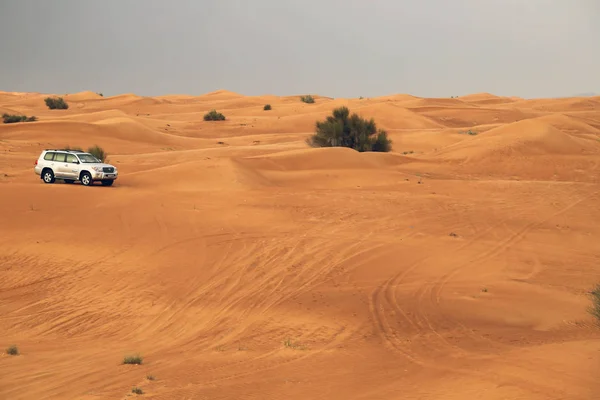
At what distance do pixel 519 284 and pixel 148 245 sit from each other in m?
8.59

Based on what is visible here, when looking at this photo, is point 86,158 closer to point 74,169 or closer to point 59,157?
point 74,169

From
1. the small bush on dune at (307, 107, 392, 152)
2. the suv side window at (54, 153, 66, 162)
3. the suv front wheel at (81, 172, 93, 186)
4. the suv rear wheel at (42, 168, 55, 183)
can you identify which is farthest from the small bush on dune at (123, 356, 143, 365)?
the small bush on dune at (307, 107, 392, 152)

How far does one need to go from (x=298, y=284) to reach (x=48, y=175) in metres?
14.4

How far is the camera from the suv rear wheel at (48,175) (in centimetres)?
2614

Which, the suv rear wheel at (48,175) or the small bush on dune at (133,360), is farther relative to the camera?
the suv rear wheel at (48,175)

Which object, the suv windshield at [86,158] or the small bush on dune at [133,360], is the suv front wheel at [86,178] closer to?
the suv windshield at [86,158]

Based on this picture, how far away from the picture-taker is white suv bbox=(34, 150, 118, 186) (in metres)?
25.3

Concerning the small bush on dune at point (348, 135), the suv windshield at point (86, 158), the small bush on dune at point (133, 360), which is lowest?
the small bush on dune at point (133, 360)

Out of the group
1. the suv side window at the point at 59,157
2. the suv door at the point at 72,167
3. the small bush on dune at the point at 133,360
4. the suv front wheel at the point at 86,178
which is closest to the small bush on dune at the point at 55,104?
the suv side window at the point at 59,157

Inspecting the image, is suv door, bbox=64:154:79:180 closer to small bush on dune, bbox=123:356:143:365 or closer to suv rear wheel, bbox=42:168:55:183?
suv rear wheel, bbox=42:168:55:183

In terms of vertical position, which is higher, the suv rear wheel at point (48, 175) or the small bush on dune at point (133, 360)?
the suv rear wheel at point (48, 175)

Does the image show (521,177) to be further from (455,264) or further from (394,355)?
(394,355)

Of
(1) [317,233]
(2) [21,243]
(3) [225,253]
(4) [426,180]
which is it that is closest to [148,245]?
(3) [225,253]

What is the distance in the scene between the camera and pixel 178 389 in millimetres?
9297
